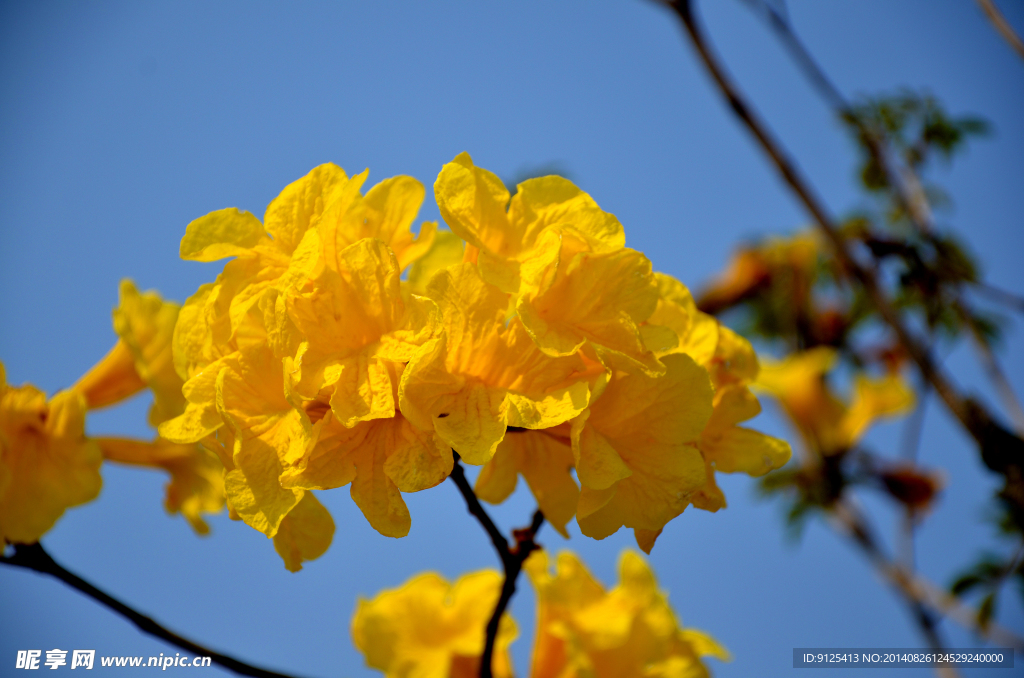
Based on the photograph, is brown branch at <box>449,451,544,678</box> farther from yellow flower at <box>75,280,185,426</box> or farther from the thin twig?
yellow flower at <box>75,280,185,426</box>

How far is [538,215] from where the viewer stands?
1.32 meters

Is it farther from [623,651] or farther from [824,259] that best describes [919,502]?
[623,651]

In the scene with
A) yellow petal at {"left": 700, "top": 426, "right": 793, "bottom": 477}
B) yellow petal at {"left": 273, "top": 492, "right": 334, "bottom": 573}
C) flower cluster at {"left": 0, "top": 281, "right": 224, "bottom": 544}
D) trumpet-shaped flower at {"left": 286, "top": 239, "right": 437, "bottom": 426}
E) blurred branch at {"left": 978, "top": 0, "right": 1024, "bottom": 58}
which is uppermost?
blurred branch at {"left": 978, "top": 0, "right": 1024, "bottom": 58}

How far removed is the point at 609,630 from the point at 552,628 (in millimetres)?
161

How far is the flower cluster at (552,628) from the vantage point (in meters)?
1.88

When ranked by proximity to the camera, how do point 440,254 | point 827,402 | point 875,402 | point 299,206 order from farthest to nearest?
point 827,402
point 875,402
point 440,254
point 299,206

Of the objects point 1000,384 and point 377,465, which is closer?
point 377,465

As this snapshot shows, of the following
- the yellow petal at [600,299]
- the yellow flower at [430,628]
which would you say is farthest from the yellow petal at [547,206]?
the yellow flower at [430,628]

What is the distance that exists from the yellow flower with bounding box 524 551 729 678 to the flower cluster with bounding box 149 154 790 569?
0.74 meters

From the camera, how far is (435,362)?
3.75 ft

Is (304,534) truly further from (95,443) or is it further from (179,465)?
(179,465)

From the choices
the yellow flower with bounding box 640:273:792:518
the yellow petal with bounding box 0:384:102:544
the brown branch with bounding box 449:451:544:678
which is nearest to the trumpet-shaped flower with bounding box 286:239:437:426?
the brown branch with bounding box 449:451:544:678

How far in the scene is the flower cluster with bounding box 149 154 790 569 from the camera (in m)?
1.14

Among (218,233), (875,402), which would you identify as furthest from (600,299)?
(875,402)
